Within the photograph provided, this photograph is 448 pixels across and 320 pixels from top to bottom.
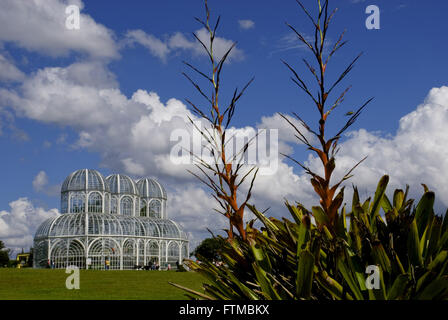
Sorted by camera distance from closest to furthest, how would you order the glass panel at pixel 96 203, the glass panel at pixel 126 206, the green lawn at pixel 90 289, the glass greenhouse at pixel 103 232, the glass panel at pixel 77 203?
the green lawn at pixel 90 289 → the glass greenhouse at pixel 103 232 → the glass panel at pixel 77 203 → the glass panel at pixel 96 203 → the glass panel at pixel 126 206

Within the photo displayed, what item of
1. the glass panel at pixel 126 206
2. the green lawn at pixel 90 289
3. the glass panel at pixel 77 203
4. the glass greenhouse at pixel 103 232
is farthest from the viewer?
the glass panel at pixel 126 206

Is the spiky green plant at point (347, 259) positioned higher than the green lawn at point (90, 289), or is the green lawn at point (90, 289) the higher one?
the spiky green plant at point (347, 259)

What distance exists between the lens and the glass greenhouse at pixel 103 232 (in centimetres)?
5688

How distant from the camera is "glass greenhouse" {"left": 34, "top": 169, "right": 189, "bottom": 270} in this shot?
187ft

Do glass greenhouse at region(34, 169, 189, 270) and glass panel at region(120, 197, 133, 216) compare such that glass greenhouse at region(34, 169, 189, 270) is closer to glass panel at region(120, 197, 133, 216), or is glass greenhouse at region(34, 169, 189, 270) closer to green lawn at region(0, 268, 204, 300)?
glass panel at region(120, 197, 133, 216)

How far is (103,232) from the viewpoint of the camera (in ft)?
188

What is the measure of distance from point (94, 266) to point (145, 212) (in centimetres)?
1895

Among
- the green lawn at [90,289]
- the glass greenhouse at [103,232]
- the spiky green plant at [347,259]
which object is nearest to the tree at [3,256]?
the glass greenhouse at [103,232]

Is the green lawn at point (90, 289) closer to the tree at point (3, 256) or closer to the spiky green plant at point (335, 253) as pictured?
the spiky green plant at point (335, 253)
